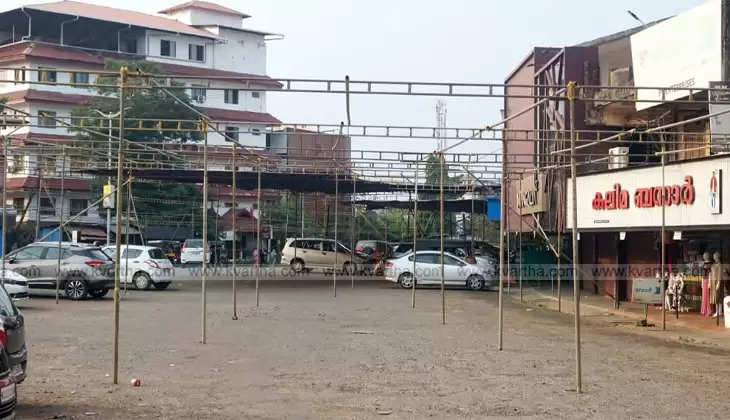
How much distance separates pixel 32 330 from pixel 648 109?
58.0 feet

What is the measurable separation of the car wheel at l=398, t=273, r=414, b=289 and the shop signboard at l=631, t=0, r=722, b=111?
38.3ft

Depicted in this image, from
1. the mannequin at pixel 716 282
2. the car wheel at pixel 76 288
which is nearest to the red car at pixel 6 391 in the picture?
the mannequin at pixel 716 282

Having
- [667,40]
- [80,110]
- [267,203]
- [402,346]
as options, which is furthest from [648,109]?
[267,203]

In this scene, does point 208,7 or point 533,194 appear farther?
point 208,7

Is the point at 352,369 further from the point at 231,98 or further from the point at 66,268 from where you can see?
the point at 231,98

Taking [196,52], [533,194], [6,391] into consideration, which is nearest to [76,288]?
[533,194]

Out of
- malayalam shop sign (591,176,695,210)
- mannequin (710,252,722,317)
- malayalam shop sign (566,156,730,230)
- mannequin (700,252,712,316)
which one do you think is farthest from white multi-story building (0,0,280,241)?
mannequin (710,252,722,317)

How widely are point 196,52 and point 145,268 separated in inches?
1637

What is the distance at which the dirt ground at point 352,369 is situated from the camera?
9.41 metres

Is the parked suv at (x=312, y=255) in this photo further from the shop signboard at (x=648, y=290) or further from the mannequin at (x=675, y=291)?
the mannequin at (x=675, y=291)

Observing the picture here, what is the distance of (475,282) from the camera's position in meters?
34.4

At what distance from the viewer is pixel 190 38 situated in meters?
68.8

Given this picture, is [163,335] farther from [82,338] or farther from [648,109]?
[648,109]

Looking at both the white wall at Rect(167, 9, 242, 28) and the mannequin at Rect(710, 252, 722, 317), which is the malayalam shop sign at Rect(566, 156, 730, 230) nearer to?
the mannequin at Rect(710, 252, 722, 317)
